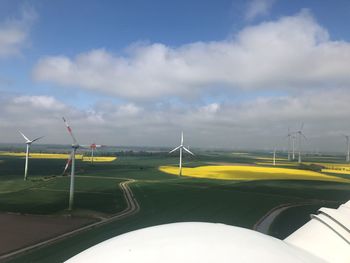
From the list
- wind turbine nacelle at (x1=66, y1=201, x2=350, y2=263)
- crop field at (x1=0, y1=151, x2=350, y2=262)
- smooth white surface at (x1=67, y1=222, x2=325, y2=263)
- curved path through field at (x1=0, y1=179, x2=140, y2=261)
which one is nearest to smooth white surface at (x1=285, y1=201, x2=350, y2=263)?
wind turbine nacelle at (x1=66, y1=201, x2=350, y2=263)

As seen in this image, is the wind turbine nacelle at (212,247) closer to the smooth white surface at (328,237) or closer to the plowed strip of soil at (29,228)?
the smooth white surface at (328,237)

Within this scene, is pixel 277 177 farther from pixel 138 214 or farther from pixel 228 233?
pixel 228 233

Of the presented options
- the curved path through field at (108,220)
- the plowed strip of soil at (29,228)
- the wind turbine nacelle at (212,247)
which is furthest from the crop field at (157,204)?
the wind turbine nacelle at (212,247)

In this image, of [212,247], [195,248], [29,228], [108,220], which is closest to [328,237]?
[212,247]

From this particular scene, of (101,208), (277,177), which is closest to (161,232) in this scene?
(101,208)

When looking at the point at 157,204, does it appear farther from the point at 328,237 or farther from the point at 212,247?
the point at 212,247

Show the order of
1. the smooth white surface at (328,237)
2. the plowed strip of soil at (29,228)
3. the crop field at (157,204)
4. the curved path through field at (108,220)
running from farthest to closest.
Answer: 1. the crop field at (157,204)
2. the plowed strip of soil at (29,228)
3. the curved path through field at (108,220)
4. the smooth white surface at (328,237)

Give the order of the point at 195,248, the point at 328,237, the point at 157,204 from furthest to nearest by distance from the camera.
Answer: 1. the point at 157,204
2. the point at 328,237
3. the point at 195,248

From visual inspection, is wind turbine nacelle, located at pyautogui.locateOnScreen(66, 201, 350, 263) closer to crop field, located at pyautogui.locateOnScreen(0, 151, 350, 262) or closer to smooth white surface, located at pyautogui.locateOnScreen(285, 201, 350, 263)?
smooth white surface, located at pyautogui.locateOnScreen(285, 201, 350, 263)
